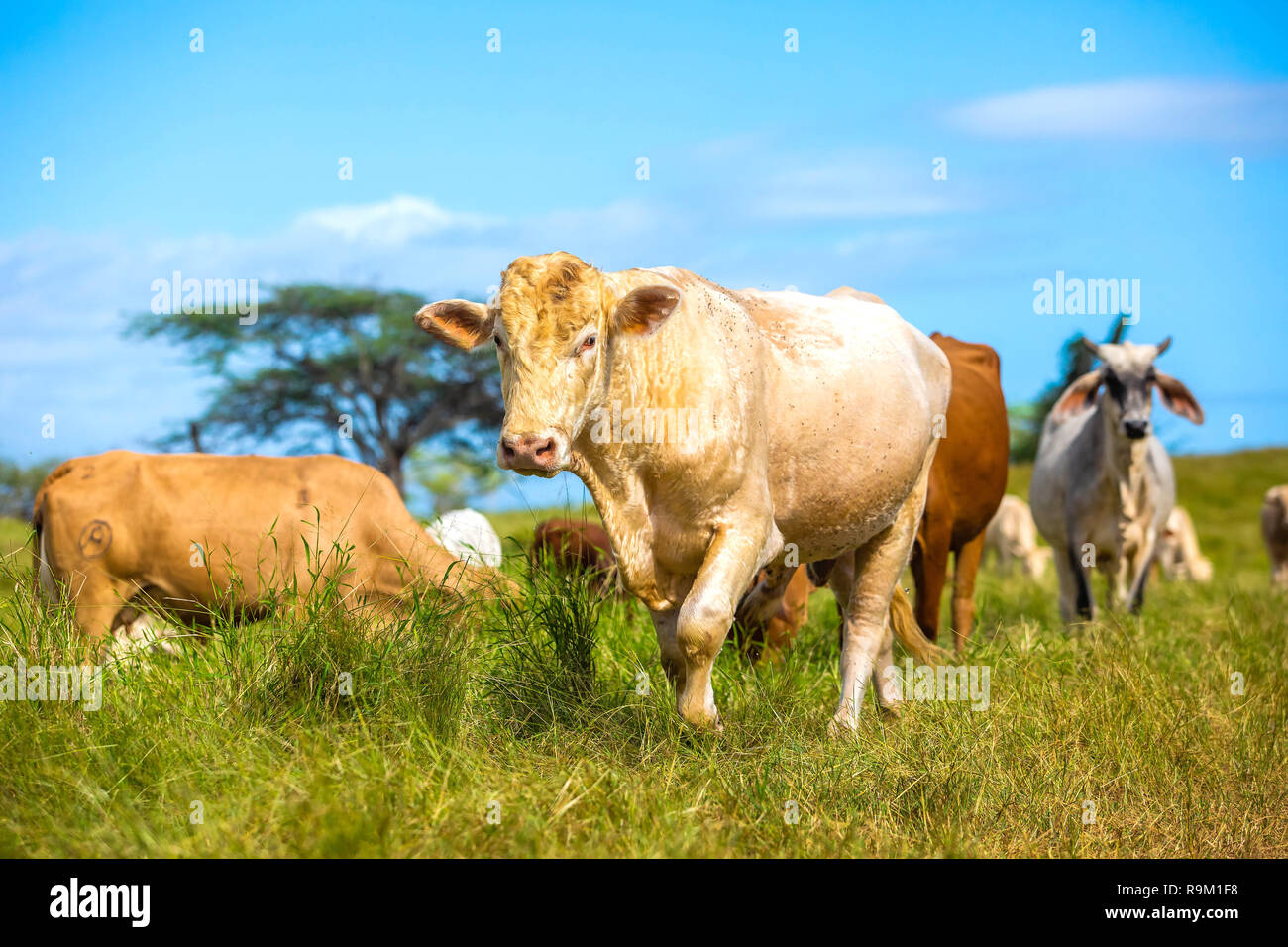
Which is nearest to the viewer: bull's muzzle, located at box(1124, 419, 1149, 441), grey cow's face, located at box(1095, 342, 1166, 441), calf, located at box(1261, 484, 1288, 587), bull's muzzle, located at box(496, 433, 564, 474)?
bull's muzzle, located at box(496, 433, 564, 474)

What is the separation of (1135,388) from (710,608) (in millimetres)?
6218

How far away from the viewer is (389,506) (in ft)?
22.1

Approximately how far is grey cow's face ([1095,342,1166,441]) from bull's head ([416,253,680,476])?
597 centimetres

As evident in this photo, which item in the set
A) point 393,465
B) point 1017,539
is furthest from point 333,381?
point 1017,539

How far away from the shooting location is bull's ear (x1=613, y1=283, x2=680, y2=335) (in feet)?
13.9

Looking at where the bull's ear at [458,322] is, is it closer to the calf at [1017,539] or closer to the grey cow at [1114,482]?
the grey cow at [1114,482]

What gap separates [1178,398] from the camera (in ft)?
31.3

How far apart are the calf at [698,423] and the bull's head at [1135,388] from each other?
4469mm

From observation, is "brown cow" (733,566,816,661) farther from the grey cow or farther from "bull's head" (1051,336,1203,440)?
"bull's head" (1051,336,1203,440)

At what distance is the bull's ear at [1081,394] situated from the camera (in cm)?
1014

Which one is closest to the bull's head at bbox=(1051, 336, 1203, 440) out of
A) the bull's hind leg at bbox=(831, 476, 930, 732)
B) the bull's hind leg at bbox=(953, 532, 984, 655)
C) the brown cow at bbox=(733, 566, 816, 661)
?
the bull's hind leg at bbox=(953, 532, 984, 655)

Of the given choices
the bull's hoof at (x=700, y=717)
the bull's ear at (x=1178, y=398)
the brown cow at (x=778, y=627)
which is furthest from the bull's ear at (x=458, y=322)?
the bull's ear at (x=1178, y=398)
